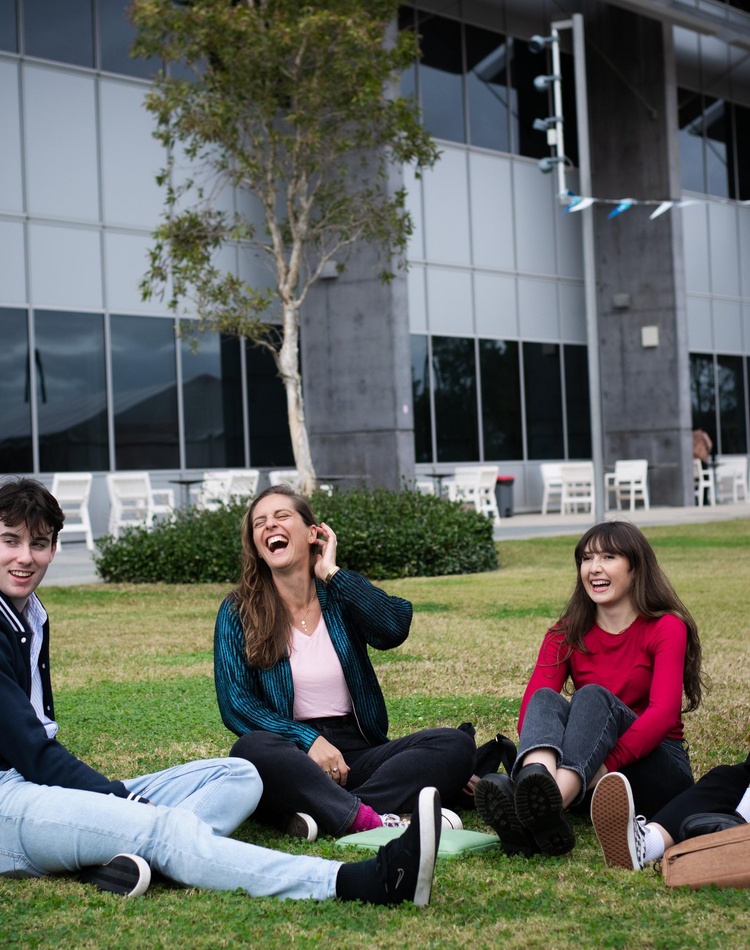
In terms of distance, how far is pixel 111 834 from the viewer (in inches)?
136

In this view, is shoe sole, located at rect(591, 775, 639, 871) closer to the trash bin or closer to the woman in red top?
the woman in red top

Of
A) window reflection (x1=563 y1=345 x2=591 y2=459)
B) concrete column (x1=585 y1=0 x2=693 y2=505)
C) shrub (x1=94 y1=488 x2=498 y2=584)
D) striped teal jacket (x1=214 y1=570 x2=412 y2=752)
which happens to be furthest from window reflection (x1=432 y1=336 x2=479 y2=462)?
striped teal jacket (x1=214 y1=570 x2=412 y2=752)

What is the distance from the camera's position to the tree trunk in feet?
48.5

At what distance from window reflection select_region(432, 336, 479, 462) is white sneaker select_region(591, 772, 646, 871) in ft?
68.7

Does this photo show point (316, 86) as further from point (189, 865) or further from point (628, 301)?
point (628, 301)

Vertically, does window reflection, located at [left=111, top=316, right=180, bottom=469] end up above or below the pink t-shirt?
above

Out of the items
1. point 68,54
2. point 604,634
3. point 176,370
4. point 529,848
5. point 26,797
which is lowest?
point 529,848

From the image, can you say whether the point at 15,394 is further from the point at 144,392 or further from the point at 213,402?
the point at 213,402

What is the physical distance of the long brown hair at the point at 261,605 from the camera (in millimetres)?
4324

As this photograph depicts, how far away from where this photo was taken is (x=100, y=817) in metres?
3.45

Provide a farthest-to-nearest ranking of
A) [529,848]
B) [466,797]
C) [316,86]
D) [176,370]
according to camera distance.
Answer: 1. [176,370]
2. [316,86]
3. [466,797]
4. [529,848]

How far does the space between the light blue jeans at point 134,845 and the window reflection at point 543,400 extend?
23246 mm

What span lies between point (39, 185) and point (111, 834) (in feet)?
57.4

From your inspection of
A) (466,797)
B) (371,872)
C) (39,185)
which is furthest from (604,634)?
(39,185)
